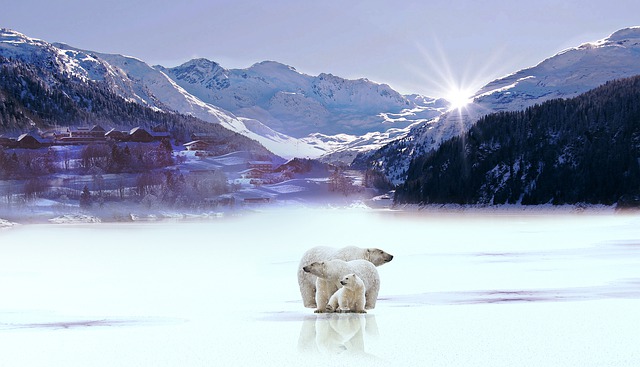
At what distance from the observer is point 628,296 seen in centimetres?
2139

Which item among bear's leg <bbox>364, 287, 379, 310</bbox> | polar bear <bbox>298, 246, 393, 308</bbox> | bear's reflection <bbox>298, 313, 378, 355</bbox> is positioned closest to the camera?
bear's reflection <bbox>298, 313, 378, 355</bbox>

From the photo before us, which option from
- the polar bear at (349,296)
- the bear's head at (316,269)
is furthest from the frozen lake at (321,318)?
the bear's head at (316,269)

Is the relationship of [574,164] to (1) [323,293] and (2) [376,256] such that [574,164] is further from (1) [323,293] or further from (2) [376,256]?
(1) [323,293]

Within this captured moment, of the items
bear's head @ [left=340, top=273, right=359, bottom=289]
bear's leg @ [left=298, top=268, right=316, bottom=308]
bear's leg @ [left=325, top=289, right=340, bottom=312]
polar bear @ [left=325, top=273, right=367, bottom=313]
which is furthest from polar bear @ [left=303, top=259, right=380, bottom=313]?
bear's leg @ [left=298, top=268, right=316, bottom=308]

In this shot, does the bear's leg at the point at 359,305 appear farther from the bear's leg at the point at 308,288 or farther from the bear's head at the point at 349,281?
the bear's leg at the point at 308,288

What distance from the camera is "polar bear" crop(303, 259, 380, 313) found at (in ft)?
55.8

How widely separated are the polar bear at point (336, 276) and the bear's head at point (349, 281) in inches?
25.3

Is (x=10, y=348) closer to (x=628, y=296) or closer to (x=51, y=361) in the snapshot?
(x=51, y=361)

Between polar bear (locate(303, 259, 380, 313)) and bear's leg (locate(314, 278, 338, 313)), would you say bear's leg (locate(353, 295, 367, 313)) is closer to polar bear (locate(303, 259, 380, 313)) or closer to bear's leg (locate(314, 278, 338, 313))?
A: polar bear (locate(303, 259, 380, 313))

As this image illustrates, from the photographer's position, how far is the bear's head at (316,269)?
16.6 m

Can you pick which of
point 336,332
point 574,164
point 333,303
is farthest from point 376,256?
point 574,164

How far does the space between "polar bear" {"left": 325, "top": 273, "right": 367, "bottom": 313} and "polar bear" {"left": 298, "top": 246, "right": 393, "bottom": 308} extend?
1.63 meters

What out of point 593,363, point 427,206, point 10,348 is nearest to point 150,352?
point 10,348

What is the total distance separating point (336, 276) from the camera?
56.7 feet
